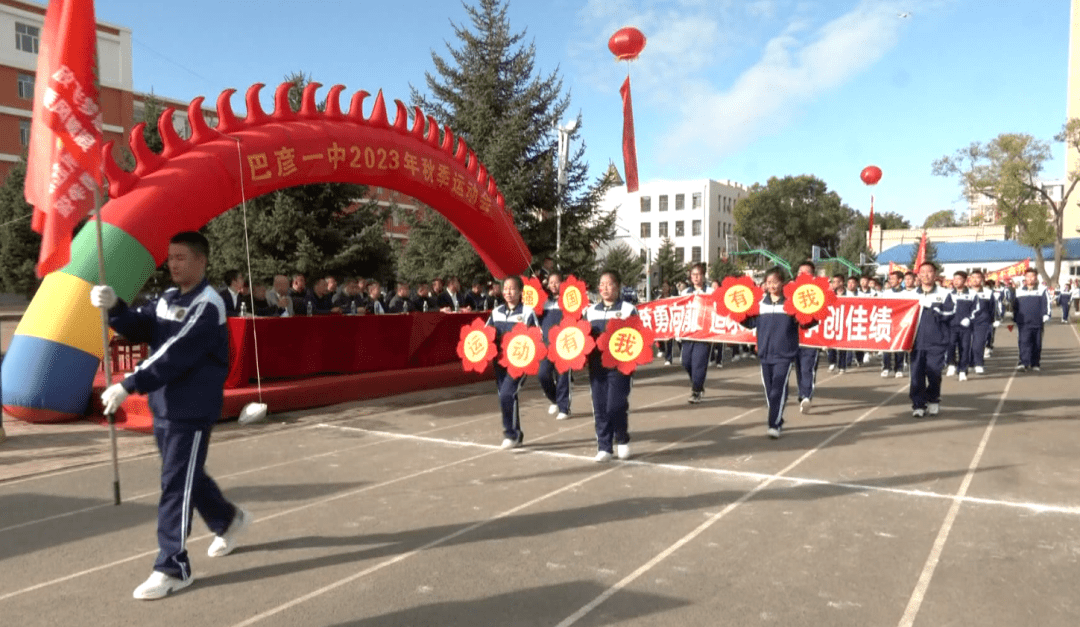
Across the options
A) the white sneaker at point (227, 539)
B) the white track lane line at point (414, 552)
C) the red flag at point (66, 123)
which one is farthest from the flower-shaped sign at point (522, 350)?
the red flag at point (66, 123)

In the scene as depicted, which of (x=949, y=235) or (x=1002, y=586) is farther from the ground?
(x=949, y=235)

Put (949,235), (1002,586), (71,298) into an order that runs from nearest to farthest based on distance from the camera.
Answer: (1002,586) → (71,298) → (949,235)

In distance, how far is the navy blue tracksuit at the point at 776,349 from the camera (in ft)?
28.2

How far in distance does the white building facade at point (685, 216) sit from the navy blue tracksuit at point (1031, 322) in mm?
65918

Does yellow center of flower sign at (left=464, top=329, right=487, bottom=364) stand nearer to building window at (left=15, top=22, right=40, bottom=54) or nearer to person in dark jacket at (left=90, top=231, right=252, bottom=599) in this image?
person in dark jacket at (left=90, top=231, right=252, bottom=599)

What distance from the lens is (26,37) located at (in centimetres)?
4222

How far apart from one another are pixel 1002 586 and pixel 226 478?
235 inches

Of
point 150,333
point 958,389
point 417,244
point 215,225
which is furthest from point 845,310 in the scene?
point 215,225

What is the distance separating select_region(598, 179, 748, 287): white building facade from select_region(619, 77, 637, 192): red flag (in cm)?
6539

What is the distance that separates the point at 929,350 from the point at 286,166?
29.4 ft

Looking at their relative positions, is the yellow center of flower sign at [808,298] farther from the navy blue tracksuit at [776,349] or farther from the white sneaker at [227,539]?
the white sneaker at [227,539]

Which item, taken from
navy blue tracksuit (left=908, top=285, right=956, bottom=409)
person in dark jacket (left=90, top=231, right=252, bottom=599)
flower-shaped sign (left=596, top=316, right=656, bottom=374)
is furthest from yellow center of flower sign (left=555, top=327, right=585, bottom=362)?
navy blue tracksuit (left=908, top=285, right=956, bottom=409)

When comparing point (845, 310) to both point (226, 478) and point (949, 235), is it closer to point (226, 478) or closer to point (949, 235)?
point (226, 478)

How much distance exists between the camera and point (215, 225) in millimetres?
22953
